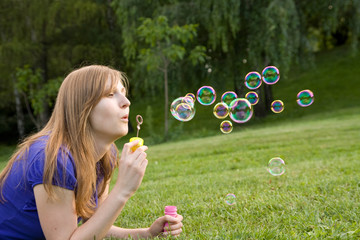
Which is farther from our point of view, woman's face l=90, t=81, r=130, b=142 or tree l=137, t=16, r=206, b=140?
tree l=137, t=16, r=206, b=140

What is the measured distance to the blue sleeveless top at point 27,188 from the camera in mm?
1923

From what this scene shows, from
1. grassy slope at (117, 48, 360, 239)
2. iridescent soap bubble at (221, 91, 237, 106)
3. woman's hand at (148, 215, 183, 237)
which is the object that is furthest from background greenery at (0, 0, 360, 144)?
woman's hand at (148, 215, 183, 237)

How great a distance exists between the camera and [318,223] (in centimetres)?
269

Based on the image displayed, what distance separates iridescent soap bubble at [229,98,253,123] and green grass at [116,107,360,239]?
2.32 feet

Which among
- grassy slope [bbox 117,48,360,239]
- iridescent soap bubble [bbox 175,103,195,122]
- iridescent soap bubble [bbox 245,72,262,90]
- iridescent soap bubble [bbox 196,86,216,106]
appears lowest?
grassy slope [bbox 117,48,360,239]

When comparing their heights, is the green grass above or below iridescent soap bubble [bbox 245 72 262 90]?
below

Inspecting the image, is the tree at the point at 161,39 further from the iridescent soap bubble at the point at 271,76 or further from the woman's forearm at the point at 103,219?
the woman's forearm at the point at 103,219

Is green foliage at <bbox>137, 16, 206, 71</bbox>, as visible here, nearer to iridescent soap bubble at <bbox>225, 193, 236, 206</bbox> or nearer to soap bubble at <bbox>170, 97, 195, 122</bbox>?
soap bubble at <bbox>170, 97, 195, 122</bbox>

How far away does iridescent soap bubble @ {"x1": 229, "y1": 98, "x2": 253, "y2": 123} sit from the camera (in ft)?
14.1

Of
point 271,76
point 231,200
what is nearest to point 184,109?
point 231,200

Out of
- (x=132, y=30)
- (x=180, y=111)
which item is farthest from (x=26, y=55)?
(x=180, y=111)

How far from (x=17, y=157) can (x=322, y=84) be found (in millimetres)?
22938

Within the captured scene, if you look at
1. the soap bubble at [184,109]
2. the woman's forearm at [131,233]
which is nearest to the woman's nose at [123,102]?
the woman's forearm at [131,233]

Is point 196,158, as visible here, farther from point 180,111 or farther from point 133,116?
point 133,116
